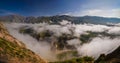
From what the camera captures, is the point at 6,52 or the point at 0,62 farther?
the point at 6,52

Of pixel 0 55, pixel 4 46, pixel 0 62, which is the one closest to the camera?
pixel 0 62

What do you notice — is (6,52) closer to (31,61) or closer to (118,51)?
(31,61)

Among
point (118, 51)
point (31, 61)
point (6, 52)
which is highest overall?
point (118, 51)

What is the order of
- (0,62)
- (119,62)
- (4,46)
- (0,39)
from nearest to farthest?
(119,62), (0,62), (4,46), (0,39)

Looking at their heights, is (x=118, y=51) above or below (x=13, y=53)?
above

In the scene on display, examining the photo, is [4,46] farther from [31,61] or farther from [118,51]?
[118,51]

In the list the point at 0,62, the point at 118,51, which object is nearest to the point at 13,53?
the point at 0,62

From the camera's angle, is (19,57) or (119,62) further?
(19,57)

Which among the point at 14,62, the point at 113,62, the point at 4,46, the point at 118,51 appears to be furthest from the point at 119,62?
the point at 4,46

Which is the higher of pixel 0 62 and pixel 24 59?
pixel 0 62
